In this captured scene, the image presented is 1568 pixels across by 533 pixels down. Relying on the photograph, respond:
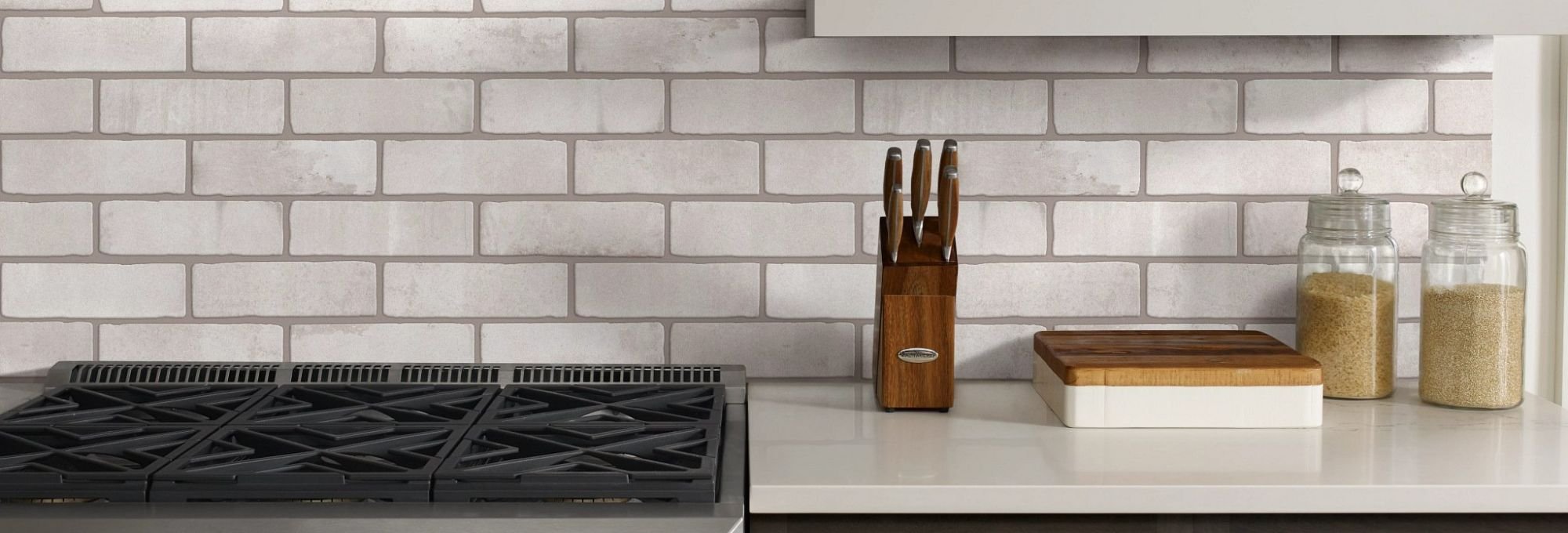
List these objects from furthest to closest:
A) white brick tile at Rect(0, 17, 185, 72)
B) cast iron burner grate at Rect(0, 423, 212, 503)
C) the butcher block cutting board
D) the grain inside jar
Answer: white brick tile at Rect(0, 17, 185, 72) → the grain inside jar → the butcher block cutting board → cast iron burner grate at Rect(0, 423, 212, 503)

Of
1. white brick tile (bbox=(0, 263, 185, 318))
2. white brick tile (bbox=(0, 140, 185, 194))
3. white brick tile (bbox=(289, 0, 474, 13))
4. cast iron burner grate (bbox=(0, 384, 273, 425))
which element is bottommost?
cast iron burner grate (bbox=(0, 384, 273, 425))

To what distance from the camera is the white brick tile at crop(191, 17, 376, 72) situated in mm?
1569

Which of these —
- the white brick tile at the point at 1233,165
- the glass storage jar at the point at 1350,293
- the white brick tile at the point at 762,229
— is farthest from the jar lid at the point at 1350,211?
the white brick tile at the point at 762,229

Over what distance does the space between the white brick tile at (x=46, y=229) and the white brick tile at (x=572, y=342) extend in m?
0.56

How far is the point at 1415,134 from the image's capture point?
1.60 metres

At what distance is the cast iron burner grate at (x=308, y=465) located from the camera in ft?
3.40

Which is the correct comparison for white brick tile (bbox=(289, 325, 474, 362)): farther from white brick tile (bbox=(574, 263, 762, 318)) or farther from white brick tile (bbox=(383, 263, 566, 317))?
white brick tile (bbox=(574, 263, 762, 318))

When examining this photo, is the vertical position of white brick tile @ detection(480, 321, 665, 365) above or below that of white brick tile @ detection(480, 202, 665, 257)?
below

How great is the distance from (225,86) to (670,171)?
2.00ft

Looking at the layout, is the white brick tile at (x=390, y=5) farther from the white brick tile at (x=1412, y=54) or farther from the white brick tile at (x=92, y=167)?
the white brick tile at (x=1412, y=54)

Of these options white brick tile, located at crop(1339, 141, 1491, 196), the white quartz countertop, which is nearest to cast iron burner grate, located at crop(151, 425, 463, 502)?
the white quartz countertop

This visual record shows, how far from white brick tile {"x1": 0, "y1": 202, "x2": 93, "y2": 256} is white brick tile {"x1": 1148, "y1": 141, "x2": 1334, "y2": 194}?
1458 millimetres

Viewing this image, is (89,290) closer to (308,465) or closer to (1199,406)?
(308,465)

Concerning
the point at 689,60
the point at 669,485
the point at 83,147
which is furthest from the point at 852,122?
the point at 83,147
